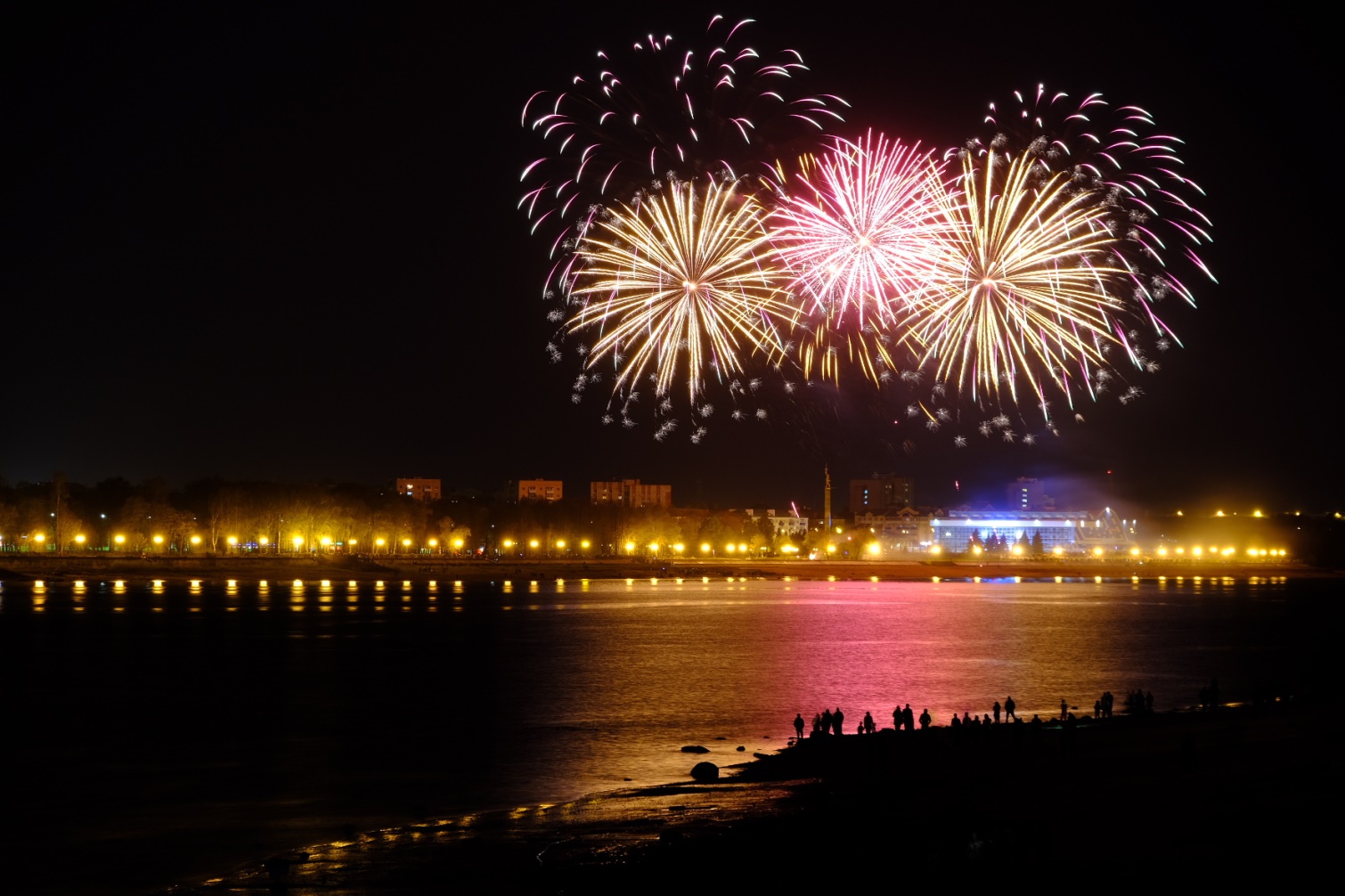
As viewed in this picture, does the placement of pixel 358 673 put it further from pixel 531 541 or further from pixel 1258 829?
pixel 531 541

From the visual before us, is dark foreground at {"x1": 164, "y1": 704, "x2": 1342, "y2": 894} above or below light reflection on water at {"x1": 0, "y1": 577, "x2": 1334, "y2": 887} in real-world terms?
above

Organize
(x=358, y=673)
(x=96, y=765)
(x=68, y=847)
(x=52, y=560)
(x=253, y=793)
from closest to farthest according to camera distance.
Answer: (x=68, y=847) → (x=253, y=793) → (x=96, y=765) → (x=358, y=673) → (x=52, y=560)

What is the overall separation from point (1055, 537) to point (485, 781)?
7379 inches

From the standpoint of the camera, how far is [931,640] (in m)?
49.1

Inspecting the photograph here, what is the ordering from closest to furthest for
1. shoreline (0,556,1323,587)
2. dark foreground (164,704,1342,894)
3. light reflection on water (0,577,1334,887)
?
dark foreground (164,704,1342,894) → light reflection on water (0,577,1334,887) → shoreline (0,556,1323,587)

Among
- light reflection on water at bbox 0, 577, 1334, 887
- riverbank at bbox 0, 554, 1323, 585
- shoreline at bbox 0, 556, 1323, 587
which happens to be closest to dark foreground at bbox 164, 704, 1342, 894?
light reflection on water at bbox 0, 577, 1334, 887

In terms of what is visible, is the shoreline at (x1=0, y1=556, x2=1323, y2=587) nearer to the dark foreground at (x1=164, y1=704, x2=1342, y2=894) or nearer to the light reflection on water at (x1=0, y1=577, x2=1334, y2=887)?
the light reflection on water at (x1=0, y1=577, x2=1334, y2=887)

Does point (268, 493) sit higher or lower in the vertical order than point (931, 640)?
higher

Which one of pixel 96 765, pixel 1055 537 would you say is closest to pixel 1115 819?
pixel 96 765

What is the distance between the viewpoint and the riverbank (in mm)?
92875

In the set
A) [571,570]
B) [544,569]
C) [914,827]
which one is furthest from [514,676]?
[544,569]

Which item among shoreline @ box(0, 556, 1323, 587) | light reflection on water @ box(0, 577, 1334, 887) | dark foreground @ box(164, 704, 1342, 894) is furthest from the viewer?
shoreline @ box(0, 556, 1323, 587)

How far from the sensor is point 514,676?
37.0m

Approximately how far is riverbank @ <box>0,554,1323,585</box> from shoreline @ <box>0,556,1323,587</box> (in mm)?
90
